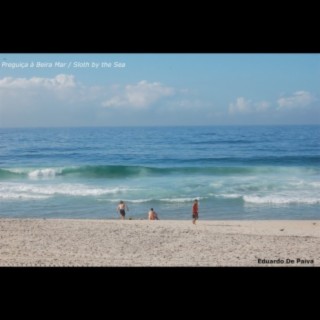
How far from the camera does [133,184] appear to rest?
19.5 feet

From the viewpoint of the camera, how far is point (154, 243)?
13.3 feet

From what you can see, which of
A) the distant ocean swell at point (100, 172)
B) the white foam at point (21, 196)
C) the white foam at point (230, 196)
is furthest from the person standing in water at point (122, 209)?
the white foam at point (230, 196)

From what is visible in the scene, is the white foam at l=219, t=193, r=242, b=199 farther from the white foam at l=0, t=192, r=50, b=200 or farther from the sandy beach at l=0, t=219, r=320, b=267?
the white foam at l=0, t=192, r=50, b=200

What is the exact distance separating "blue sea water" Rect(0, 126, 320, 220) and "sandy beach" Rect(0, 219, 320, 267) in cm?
37

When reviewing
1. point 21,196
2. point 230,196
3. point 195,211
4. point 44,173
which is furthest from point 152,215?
point 44,173

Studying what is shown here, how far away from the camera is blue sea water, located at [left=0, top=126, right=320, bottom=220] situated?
5152 millimetres

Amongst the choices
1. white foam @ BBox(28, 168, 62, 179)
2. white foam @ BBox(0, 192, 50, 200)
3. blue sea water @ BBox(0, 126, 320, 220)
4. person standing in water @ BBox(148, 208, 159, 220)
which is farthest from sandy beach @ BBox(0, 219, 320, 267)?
white foam @ BBox(28, 168, 62, 179)

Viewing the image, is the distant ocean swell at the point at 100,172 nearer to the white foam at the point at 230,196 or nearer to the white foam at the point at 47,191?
the white foam at the point at 47,191

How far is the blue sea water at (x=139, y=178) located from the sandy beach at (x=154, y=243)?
37cm

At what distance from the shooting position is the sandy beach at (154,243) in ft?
11.6

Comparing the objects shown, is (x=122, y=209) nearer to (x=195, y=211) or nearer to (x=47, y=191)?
(x=195, y=211)

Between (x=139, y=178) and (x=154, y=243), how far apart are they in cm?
235
